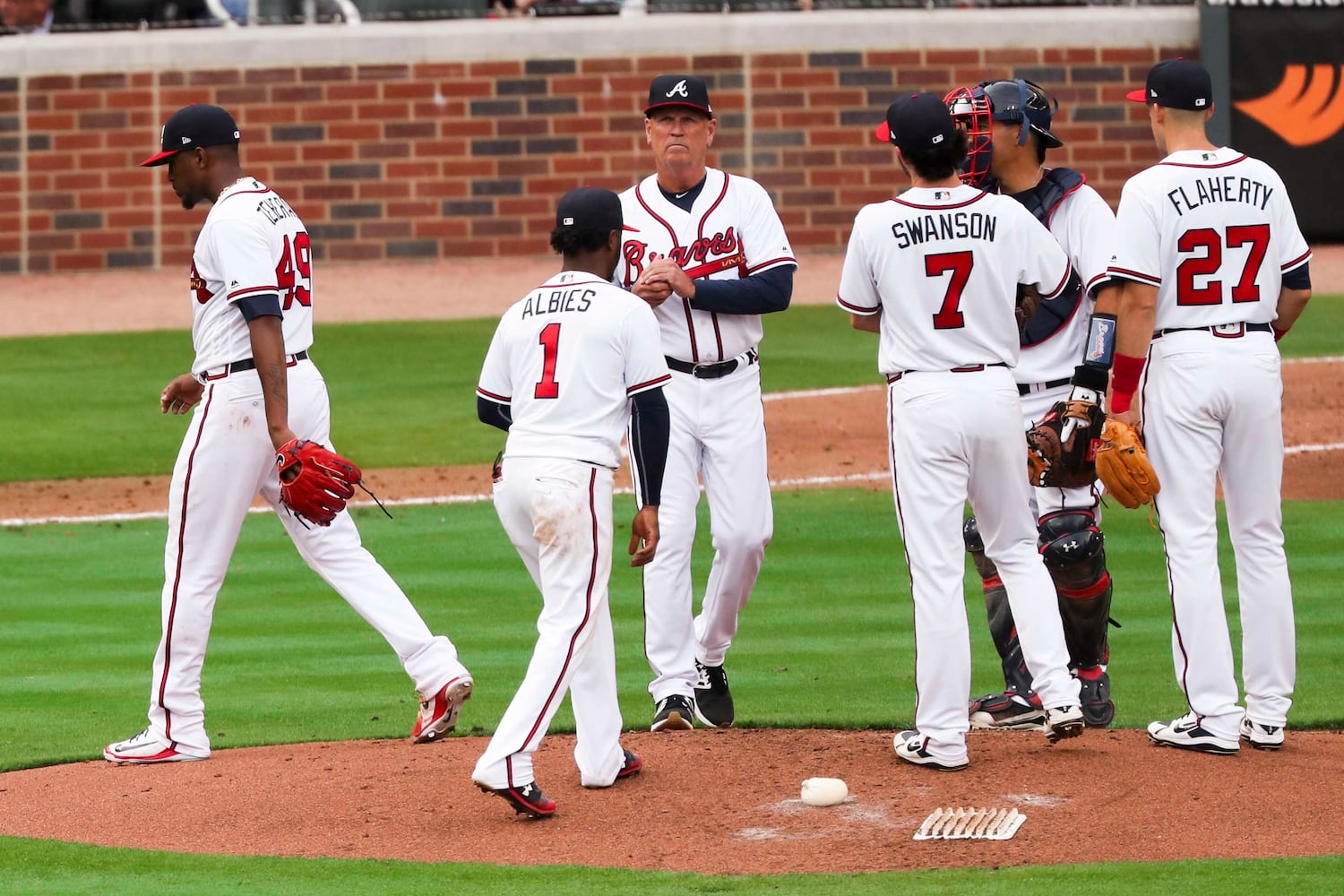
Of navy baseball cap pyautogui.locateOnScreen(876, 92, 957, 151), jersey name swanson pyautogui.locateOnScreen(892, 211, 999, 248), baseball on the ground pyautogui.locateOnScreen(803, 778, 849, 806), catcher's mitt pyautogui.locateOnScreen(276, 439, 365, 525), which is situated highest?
navy baseball cap pyautogui.locateOnScreen(876, 92, 957, 151)

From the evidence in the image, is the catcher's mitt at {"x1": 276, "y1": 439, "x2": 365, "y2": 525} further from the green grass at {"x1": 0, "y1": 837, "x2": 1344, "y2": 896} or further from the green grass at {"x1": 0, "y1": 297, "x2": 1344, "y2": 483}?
the green grass at {"x1": 0, "y1": 297, "x2": 1344, "y2": 483}

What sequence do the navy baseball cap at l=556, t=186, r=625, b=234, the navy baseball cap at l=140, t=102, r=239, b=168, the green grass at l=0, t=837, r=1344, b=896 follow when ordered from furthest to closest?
1. the navy baseball cap at l=140, t=102, r=239, b=168
2. the navy baseball cap at l=556, t=186, r=625, b=234
3. the green grass at l=0, t=837, r=1344, b=896

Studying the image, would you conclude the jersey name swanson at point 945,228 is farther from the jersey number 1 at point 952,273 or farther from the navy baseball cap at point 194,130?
the navy baseball cap at point 194,130

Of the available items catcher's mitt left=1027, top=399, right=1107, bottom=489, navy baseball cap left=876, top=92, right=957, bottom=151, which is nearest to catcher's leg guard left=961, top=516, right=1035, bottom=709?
catcher's mitt left=1027, top=399, right=1107, bottom=489

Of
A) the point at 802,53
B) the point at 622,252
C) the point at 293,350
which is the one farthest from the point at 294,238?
the point at 802,53

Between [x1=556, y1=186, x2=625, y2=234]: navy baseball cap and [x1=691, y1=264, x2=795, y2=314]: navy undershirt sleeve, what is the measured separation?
41.8 inches

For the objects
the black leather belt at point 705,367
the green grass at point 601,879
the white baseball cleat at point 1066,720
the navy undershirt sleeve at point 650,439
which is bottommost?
the green grass at point 601,879

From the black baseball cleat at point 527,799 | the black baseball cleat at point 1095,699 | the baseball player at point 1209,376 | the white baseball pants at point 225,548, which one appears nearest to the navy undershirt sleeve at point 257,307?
the white baseball pants at point 225,548

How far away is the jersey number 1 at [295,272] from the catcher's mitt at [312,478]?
55 centimetres

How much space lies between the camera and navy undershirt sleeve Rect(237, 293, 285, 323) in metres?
6.16

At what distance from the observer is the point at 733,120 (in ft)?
69.4

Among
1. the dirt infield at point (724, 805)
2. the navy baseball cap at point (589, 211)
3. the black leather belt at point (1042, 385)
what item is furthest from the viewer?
the black leather belt at point (1042, 385)

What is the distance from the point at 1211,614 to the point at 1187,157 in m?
1.41

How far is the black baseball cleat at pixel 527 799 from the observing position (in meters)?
5.38
